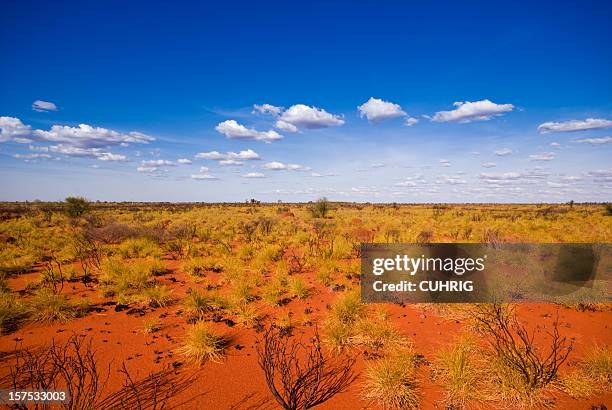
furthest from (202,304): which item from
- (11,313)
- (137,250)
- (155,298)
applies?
(137,250)

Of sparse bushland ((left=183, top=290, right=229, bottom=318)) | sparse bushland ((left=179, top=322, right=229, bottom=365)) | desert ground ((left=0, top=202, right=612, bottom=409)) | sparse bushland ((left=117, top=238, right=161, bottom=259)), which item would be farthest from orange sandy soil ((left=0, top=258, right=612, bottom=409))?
sparse bushland ((left=117, top=238, right=161, bottom=259))

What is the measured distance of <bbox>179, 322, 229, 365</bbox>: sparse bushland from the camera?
5.49 m

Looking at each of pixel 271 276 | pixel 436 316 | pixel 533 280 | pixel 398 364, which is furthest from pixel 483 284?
pixel 271 276

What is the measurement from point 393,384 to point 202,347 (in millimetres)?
3207

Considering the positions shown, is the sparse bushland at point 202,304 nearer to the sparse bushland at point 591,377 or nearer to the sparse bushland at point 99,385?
the sparse bushland at point 99,385

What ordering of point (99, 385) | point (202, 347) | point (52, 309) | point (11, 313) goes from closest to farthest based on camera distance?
point (99, 385) < point (202, 347) < point (11, 313) < point (52, 309)

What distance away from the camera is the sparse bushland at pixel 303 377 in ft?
14.1

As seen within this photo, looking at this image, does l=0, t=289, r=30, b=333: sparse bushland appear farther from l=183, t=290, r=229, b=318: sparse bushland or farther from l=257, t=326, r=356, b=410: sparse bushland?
l=257, t=326, r=356, b=410: sparse bushland

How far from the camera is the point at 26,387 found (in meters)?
4.50

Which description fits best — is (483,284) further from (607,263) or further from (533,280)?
(607,263)

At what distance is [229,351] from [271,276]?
4.44 metres

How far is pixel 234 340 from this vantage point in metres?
6.21

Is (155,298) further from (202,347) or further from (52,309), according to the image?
(202,347)

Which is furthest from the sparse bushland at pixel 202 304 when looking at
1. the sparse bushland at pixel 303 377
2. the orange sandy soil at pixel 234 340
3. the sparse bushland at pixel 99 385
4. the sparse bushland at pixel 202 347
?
the sparse bushland at pixel 99 385
